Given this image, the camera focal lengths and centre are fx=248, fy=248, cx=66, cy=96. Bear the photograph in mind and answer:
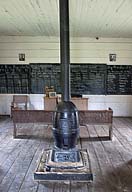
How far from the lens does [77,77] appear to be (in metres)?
7.77

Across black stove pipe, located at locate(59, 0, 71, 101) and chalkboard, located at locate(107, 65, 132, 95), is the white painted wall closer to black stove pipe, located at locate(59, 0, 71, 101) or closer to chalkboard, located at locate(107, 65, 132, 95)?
chalkboard, located at locate(107, 65, 132, 95)

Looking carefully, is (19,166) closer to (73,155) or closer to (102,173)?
(73,155)

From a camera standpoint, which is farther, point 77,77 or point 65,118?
point 77,77

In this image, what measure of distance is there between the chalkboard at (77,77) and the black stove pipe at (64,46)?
406 cm

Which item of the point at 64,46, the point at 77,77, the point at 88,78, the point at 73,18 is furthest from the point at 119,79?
the point at 64,46

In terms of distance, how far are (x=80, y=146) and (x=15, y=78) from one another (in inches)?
155

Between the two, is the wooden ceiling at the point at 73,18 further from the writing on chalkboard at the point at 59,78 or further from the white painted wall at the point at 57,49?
the writing on chalkboard at the point at 59,78

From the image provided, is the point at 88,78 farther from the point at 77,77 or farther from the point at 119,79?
the point at 119,79

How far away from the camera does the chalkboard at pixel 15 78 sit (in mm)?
7742

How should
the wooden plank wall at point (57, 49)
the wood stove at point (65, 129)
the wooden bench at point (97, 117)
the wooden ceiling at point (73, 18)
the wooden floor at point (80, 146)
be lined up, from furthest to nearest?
the wooden plank wall at point (57, 49) < the wooden bench at point (97, 117) < the wooden ceiling at point (73, 18) < the wood stove at point (65, 129) < the wooden floor at point (80, 146)

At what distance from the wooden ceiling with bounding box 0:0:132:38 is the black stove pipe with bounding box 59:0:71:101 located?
67cm

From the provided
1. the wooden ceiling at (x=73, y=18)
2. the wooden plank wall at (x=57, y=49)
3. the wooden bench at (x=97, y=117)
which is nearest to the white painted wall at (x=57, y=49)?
the wooden plank wall at (x=57, y=49)

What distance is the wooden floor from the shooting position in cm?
299

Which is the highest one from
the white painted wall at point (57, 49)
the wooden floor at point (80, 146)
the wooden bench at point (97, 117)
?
the white painted wall at point (57, 49)
